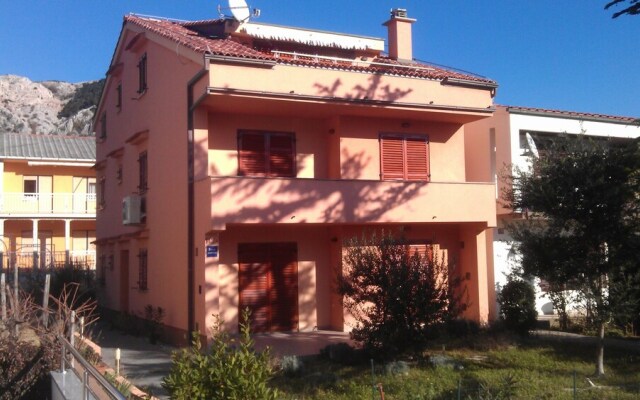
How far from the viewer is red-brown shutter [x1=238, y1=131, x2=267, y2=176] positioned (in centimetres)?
1697

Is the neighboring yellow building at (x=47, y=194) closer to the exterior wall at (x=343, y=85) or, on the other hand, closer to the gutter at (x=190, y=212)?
the gutter at (x=190, y=212)

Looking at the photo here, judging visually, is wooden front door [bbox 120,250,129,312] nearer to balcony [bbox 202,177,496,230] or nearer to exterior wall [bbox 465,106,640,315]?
balcony [bbox 202,177,496,230]

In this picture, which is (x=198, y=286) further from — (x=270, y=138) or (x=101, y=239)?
(x=101, y=239)

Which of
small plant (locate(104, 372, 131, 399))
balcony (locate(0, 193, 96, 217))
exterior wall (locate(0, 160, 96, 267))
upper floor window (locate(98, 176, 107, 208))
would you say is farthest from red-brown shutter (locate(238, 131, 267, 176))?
balcony (locate(0, 193, 96, 217))

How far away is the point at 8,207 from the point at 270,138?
857 inches

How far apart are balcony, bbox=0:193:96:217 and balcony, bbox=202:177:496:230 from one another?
21550 millimetres

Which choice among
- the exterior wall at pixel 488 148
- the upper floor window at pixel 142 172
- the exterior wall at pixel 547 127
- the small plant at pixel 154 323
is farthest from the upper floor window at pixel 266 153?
the exterior wall at pixel 547 127

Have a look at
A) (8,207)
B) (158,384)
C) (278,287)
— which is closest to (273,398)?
(158,384)

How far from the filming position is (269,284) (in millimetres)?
17250

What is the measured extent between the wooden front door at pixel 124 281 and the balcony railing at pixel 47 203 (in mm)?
13819

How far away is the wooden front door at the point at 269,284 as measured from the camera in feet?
55.8

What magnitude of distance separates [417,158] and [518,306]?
4.61 meters

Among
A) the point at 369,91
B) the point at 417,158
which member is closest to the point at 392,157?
the point at 417,158

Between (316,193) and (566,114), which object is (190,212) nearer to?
(316,193)
